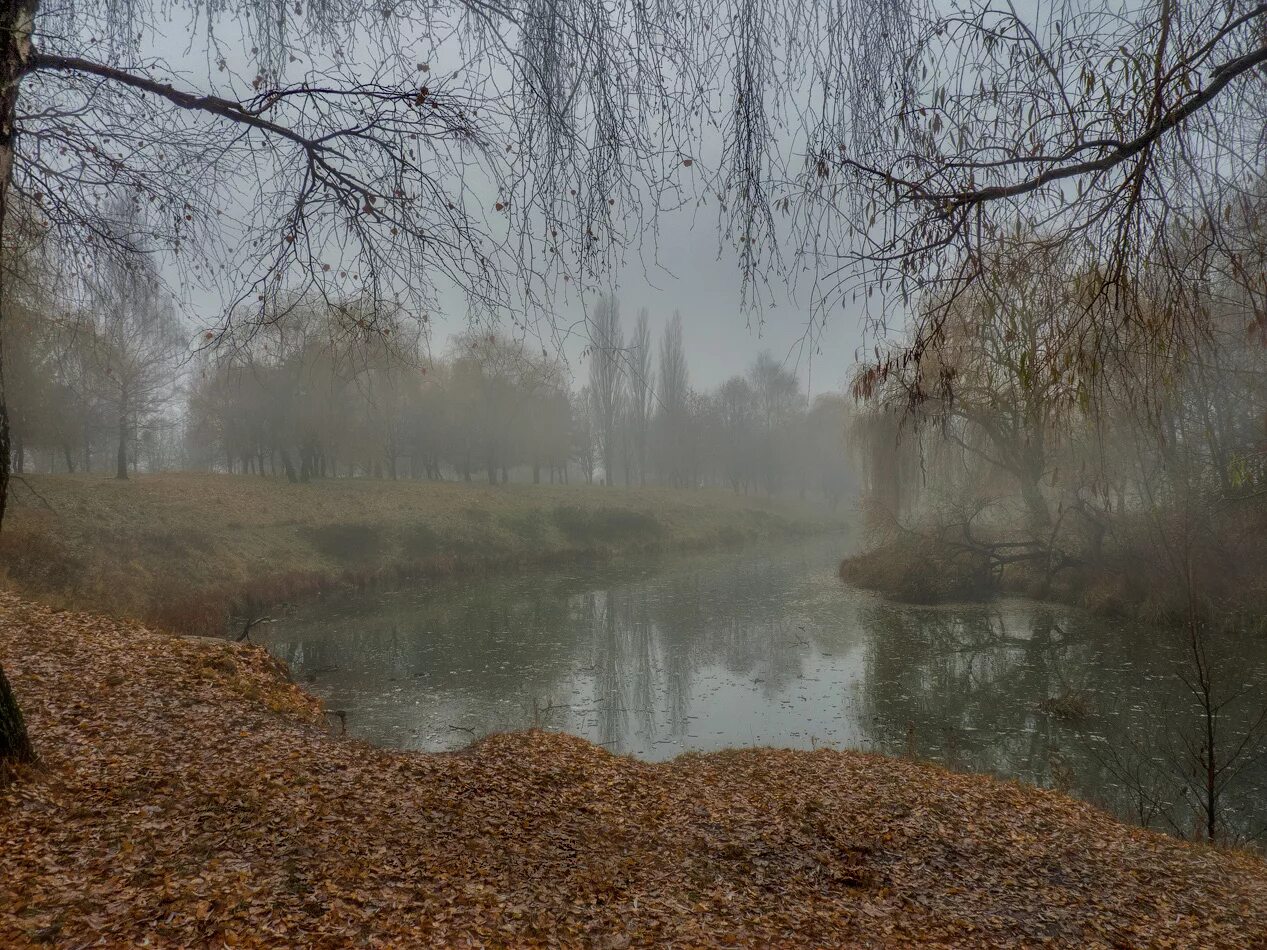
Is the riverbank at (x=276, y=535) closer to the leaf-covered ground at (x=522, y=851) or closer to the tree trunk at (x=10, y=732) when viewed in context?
the tree trunk at (x=10, y=732)

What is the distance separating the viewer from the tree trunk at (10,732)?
144 inches

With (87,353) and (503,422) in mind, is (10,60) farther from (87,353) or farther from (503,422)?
(503,422)

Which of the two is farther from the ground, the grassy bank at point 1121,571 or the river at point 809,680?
the grassy bank at point 1121,571

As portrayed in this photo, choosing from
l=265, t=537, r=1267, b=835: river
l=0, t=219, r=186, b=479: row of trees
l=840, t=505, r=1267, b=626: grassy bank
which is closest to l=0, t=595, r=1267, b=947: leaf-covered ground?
l=265, t=537, r=1267, b=835: river

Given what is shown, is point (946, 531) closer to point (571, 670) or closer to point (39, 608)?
point (571, 670)

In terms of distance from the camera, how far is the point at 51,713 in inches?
203

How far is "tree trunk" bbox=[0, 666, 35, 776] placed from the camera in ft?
12.0

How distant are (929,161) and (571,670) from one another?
10.2 metres

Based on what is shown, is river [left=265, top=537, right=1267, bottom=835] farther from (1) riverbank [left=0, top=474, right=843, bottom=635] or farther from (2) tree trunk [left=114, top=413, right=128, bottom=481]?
(2) tree trunk [left=114, top=413, right=128, bottom=481]

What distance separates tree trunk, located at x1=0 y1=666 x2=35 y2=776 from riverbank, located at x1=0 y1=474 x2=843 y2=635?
259 inches

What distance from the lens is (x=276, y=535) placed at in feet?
69.8

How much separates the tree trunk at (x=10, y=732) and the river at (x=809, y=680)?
4321mm

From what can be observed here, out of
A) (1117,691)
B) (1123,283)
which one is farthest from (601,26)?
(1117,691)

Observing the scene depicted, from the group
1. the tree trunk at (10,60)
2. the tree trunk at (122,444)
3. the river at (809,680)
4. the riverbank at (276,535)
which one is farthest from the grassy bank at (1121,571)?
the tree trunk at (122,444)
